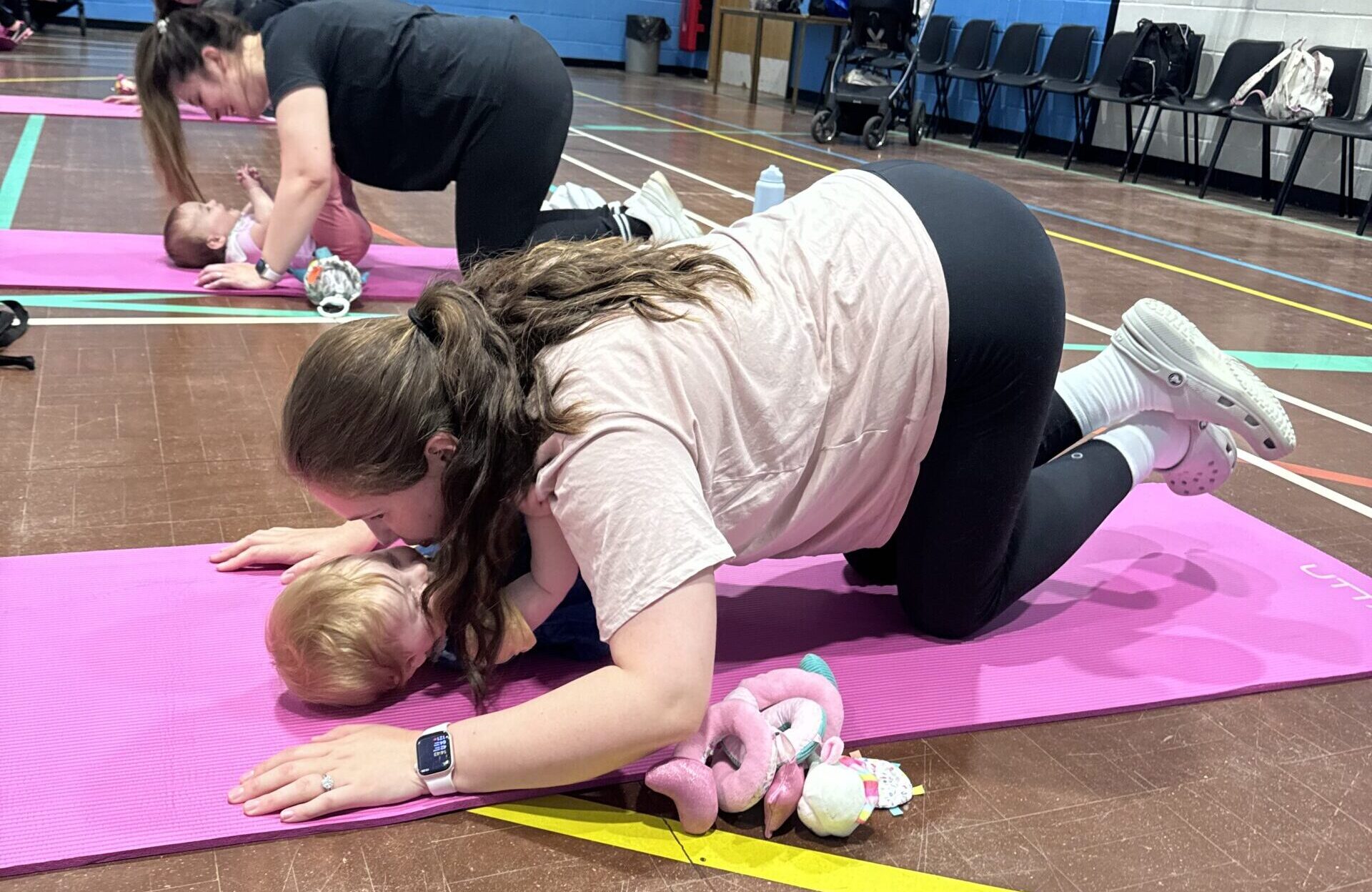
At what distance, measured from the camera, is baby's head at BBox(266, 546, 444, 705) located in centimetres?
153

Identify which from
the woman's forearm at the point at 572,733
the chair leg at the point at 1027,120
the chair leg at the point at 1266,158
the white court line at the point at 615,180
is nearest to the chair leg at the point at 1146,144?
the chair leg at the point at 1266,158

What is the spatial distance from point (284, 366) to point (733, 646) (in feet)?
5.76

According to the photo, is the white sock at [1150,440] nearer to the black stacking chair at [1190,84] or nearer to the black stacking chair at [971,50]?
the black stacking chair at [1190,84]

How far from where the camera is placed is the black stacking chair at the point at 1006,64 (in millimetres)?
9039

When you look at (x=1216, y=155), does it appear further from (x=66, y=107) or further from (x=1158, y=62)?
(x=66, y=107)

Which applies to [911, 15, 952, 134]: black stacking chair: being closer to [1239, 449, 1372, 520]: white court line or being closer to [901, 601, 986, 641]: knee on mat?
[1239, 449, 1372, 520]: white court line

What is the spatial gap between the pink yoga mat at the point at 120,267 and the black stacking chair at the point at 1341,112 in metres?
5.52

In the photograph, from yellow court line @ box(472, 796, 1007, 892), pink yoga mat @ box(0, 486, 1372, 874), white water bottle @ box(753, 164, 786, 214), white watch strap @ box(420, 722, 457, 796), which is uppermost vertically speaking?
white water bottle @ box(753, 164, 786, 214)

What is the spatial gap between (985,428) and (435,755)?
0.92m

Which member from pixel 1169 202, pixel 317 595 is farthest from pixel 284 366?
pixel 1169 202

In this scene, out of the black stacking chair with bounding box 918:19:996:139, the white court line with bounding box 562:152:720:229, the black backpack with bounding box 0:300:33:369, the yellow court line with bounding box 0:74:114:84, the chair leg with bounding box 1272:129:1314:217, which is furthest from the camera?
the black stacking chair with bounding box 918:19:996:139

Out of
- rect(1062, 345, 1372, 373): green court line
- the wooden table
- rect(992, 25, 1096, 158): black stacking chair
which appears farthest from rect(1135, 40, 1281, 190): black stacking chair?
rect(1062, 345, 1372, 373): green court line

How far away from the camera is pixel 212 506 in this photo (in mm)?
2232

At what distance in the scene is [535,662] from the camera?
180 centimetres
